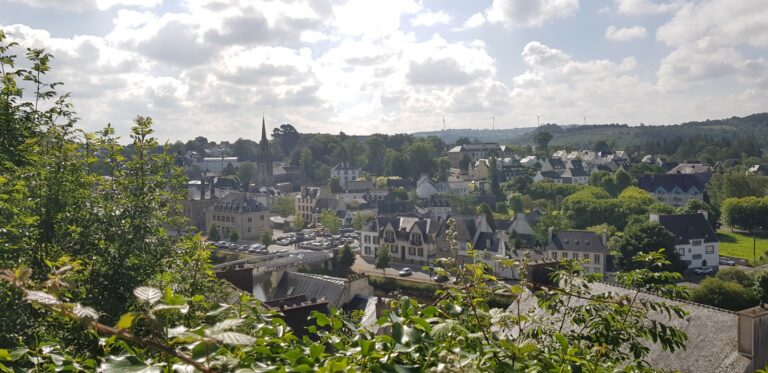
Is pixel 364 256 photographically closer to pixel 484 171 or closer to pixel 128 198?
pixel 128 198

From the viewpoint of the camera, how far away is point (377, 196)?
311 feet

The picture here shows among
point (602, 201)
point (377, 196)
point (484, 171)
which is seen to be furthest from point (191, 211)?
point (484, 171)

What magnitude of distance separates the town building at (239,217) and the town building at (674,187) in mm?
61297

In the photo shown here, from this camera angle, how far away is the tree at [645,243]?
48094 mm

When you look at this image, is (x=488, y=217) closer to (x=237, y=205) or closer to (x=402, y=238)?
(x=402, y=238)

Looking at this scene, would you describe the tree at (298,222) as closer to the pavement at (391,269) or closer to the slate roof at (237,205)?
the slate roof at (237,205)

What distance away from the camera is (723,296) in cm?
3616

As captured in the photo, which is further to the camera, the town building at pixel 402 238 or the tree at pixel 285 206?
the tree at pixel 285 206

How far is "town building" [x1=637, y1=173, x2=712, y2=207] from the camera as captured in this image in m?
92.2

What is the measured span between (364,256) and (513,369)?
59.9 meters

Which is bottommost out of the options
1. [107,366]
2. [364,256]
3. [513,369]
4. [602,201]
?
[364,256]

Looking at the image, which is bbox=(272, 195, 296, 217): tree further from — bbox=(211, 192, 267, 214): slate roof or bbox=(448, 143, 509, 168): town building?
bbox=(448, 143, 509, 168): town building

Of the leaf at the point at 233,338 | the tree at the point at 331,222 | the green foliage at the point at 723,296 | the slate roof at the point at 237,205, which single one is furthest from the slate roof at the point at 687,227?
the leaf at the point at 233,338

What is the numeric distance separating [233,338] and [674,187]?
10312cm
